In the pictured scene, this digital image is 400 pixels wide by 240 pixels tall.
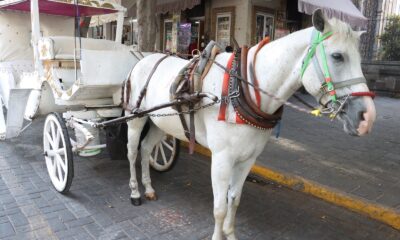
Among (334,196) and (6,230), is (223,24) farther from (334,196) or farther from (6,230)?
(6,230)

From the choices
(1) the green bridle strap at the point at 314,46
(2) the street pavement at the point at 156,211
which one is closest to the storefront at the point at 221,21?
(2) the street pavement at the point at 156,211

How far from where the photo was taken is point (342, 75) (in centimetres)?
206

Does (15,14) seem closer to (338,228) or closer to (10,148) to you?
(10,148)

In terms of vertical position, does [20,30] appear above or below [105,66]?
above

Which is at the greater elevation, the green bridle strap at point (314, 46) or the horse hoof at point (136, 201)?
the green bridle strap at point (314, 46)

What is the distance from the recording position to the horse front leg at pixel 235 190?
9.42 ft

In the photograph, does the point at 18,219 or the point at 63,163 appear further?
the point at 63,163

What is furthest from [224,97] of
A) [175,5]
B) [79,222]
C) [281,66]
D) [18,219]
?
[175,5]

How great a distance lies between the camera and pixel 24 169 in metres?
4.83

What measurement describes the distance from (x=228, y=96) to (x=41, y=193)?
2.76 metres

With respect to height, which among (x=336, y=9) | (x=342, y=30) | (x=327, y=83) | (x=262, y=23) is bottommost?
(x=327, y=83)

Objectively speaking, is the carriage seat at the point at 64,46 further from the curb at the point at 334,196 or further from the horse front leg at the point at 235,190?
the curb at the point at 334,196

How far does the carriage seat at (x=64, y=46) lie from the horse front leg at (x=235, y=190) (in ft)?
7.23

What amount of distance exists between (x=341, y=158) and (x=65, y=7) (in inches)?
193
